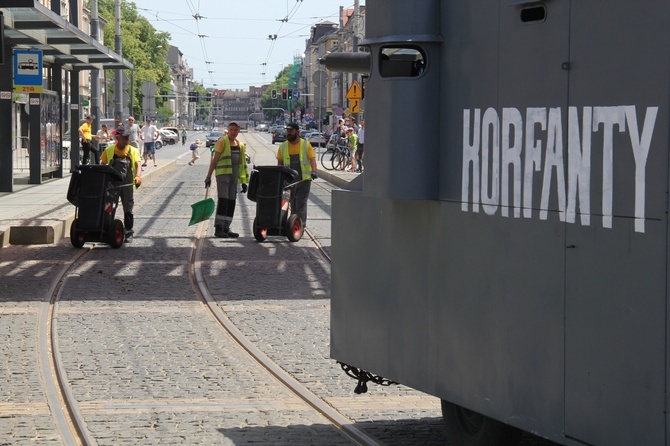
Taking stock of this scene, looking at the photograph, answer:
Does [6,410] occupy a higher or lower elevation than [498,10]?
lower

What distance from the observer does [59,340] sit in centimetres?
966

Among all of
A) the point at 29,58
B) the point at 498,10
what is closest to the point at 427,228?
the point at 498,10

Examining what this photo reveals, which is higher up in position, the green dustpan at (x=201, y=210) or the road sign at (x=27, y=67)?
the road sign at (x=27, y=67)

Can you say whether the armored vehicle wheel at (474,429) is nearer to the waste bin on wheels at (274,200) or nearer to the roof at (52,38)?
the waste bin on wheels at (274,200)

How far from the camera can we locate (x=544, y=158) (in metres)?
4.72

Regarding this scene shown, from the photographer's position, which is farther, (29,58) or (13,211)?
(29,58)

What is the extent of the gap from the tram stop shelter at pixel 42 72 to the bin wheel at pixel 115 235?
3762 millimetres

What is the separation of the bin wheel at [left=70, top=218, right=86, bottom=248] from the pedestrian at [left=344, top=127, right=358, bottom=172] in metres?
24.1

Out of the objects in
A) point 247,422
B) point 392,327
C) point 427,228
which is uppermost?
point 427,228

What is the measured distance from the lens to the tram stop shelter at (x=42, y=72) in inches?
835

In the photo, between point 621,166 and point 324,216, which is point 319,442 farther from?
point 324,216

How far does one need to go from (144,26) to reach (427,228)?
392 ft

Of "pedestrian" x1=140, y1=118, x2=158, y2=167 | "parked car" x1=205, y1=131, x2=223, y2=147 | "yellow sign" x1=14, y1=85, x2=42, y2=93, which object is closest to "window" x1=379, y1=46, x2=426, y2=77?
"yellow sign" x1=14, y1=85, x2=42, y2=93

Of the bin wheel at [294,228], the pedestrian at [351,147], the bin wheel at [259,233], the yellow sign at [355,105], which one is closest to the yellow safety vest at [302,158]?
the bin wheel at [294,228]
